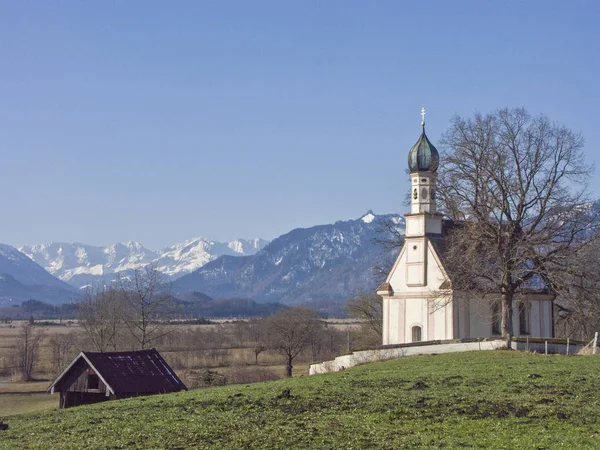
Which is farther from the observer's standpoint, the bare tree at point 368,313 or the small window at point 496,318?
the bare tree at point 368,313

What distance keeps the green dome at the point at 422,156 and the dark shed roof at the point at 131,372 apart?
20.9m

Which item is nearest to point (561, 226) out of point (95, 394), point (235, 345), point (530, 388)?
point (530, 388)

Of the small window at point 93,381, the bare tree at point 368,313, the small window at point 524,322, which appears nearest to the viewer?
the small window at point 93,381

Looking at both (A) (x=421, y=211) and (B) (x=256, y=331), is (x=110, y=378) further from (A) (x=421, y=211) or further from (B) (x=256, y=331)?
(B) (x=256, y=331)

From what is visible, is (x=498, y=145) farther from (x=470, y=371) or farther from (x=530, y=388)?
(x=530, y=388)

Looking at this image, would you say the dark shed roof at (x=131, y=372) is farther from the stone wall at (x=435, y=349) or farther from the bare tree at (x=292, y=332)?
the bare tree at (x=292, y=332)

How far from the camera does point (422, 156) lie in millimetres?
61188

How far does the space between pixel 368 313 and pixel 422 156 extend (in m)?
22.6

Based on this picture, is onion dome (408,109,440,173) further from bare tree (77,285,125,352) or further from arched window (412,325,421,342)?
bare tree (77,285,125,352)

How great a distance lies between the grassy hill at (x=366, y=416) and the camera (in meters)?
22.7

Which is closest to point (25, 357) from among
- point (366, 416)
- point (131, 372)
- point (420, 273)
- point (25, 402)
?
point (25, 402)

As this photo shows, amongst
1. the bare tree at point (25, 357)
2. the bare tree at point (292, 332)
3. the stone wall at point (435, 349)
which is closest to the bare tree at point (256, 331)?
the bare tree at point (292, 332)

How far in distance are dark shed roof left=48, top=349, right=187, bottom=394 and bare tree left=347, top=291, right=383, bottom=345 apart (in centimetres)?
2758

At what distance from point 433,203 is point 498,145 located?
9.58 meters
